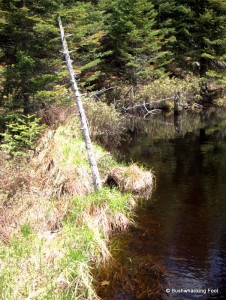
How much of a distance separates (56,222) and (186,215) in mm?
3686

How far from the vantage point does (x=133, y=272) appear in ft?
23.2

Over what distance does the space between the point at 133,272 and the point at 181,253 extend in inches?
50.6

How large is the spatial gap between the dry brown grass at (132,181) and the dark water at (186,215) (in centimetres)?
38

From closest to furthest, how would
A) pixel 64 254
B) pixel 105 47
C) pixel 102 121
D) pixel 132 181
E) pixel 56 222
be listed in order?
pixel 64 254 → pixel 56 222 → pixel 132 181 → pixel 102 121 → pixel 105 47

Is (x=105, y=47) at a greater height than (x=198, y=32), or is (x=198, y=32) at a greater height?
(x=198, y=32)

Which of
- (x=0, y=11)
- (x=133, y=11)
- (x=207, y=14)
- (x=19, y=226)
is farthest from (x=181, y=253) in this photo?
(x=207, y=14)

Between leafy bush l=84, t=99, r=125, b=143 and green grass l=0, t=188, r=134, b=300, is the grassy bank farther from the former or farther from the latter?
leafy bush l=84, t=99, r=125, b=143

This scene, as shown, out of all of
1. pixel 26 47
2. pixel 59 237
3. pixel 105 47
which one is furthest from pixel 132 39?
pixel 59 237

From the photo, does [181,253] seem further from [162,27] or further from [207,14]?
[162,27]

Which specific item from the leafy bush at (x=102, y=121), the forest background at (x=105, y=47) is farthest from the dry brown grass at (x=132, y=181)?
the leafy bush at (x=102, y=121)

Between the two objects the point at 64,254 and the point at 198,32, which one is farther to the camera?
the point at 198,32

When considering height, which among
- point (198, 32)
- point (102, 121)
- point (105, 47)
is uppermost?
point (198, 32)

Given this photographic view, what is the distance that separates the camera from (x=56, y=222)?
8906 mm

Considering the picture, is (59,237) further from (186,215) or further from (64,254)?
(186,215)
